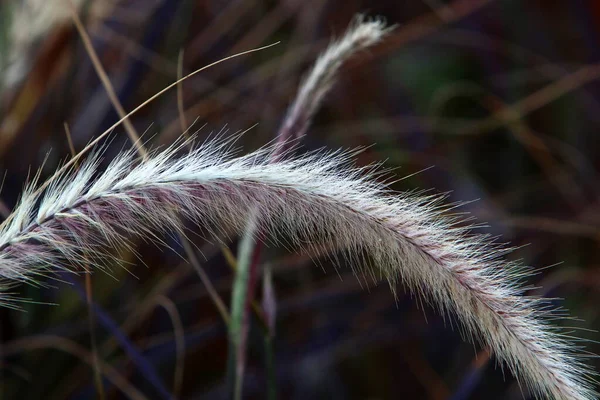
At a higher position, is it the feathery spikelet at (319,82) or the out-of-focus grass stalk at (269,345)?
the feathery spikelet at (319,82)

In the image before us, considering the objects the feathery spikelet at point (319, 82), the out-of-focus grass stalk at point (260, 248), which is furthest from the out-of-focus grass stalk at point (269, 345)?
the feathery spikelet at point (319, 82)

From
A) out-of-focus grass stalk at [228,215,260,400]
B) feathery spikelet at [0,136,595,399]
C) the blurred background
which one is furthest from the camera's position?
the blurred background

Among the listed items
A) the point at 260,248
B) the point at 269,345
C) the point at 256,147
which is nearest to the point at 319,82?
the point at 260,248

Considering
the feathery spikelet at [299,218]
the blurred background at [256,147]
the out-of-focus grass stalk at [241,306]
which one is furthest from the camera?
the blurred background at [256,147]

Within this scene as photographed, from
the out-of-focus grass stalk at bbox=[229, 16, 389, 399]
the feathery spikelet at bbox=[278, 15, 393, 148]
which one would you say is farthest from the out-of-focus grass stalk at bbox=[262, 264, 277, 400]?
the feathery spikelet at bbox=[278, 15, 393, 148]

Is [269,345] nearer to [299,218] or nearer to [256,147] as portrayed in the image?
[299,218]

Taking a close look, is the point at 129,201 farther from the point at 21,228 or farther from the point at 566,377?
the point at 566,377

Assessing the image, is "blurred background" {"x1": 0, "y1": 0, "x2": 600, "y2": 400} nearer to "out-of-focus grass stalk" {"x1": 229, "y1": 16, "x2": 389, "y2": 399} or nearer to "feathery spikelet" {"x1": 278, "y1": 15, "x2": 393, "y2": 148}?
"out-of-focus grass stalk" {"x1": 229, "y1": 16, "x2": 389, "y2": 399}

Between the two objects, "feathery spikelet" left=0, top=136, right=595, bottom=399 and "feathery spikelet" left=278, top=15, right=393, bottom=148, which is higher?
"feathery spikelet" left=278, top=15, right=393, bottom=148

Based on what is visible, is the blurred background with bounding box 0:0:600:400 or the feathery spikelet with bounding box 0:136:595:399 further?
the blurred background with bounding box 0:0:600:400

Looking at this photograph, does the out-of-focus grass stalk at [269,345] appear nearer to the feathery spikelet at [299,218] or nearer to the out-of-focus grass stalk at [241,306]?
the out-of-focus grass stalk at [241,306]
